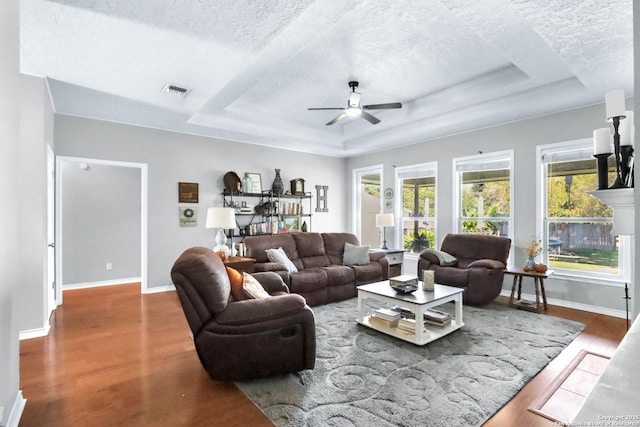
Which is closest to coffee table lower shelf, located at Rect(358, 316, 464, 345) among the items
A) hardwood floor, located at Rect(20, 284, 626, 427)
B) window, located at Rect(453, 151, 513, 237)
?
hardwood floor, located at Rect(20, 284, 626, 427)

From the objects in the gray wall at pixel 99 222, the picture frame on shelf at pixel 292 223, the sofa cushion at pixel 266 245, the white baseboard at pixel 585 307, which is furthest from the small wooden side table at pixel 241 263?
the white baseboard at pixel 585 307

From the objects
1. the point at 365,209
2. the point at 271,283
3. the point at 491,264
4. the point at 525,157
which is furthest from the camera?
the point at 365,209

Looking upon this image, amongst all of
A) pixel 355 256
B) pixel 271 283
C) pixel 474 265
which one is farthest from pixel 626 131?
pixel 355 256

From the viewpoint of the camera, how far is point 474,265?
4297 mm

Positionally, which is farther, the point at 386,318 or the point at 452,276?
the point at 452,276

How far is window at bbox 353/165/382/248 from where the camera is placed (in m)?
7.43

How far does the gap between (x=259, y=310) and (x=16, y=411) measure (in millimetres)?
1541

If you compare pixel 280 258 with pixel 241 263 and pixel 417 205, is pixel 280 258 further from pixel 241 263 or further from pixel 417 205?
pixel 417 205

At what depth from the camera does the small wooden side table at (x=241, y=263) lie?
4.01 meters

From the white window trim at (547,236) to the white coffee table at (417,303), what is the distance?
6.70 ft

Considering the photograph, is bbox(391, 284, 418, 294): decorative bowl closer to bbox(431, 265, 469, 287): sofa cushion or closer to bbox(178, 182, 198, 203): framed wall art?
bbox(431, 265, 469, 287): sofa cushion

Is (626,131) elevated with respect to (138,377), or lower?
elevated

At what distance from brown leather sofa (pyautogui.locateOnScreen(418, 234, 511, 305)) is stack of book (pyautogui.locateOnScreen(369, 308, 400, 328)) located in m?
1.48

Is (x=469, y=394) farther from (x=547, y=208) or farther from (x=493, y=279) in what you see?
(x=547, y=208)
